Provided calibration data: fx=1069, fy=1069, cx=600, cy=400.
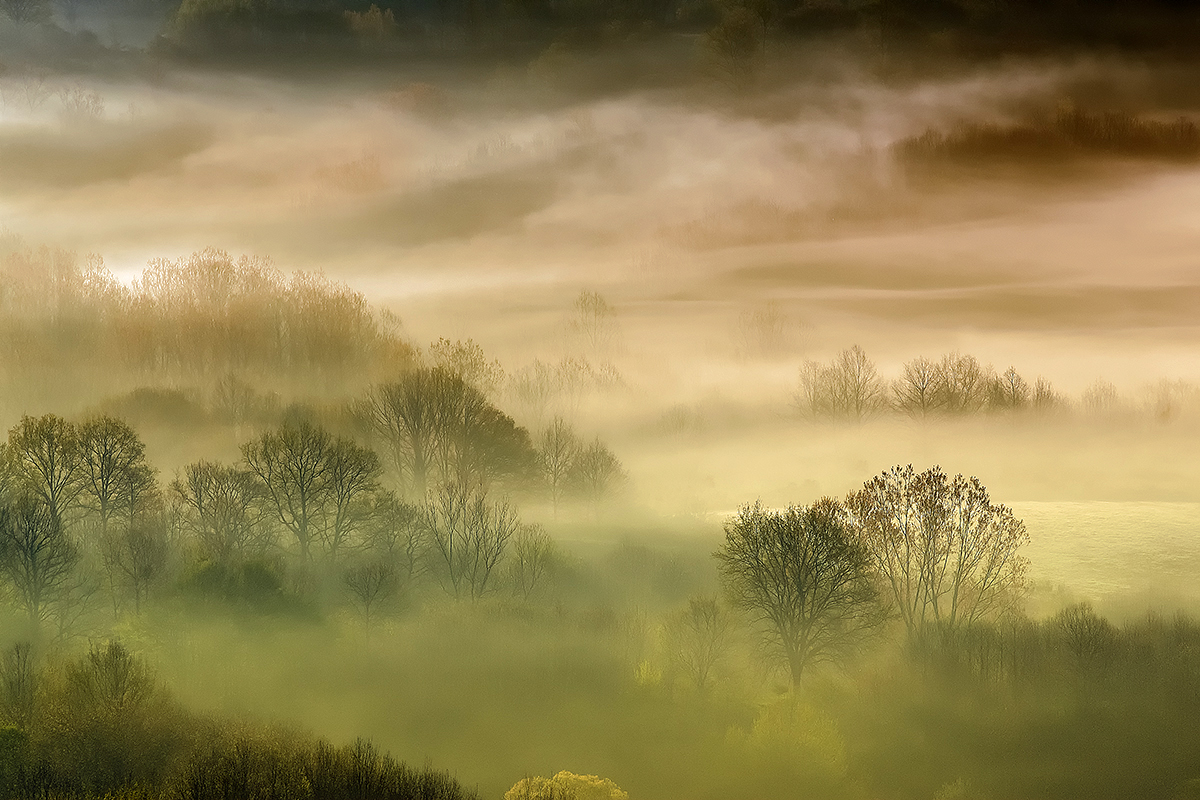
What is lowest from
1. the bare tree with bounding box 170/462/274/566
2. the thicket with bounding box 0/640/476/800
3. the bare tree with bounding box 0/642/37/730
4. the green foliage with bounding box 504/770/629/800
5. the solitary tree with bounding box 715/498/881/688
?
the green foliage with bounding box 504/770/629/800

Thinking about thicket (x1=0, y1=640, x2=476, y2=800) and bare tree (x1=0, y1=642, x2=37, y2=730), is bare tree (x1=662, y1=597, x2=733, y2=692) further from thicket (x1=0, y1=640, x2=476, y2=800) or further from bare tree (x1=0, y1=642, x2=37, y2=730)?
bare tree (x1=0, y1=642, x2=37, y2=730)

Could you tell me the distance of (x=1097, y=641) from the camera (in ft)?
219

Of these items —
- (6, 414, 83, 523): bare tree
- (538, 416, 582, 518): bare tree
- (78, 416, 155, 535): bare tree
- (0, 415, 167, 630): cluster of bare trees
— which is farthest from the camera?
(538, 416, 582, 518): bare tree

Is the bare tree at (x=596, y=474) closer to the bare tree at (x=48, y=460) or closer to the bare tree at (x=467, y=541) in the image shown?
the bare tree at (x=467, y=541)

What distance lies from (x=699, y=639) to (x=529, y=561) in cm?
1456

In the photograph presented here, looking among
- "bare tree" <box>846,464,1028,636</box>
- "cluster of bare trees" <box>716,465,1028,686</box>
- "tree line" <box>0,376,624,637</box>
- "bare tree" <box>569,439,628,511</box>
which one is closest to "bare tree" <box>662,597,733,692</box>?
"cluster of bare trees" <box>716,465,1028,686</box>

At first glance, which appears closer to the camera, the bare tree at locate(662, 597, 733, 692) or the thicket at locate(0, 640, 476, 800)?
Result: the thicket at locate(0, 640, 476, 800)

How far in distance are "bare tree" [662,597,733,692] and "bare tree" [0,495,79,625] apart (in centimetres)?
3868

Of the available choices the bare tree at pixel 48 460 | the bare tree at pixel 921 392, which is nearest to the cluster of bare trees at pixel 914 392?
the bare tree at pixel 921 392

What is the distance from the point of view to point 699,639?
6500cm

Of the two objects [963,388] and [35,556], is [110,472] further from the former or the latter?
[963,388]

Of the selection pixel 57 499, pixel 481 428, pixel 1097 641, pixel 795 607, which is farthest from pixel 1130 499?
pixel 57 499

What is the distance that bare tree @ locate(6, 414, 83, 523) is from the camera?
238ft

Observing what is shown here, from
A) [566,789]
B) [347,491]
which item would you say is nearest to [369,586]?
[347,491]
